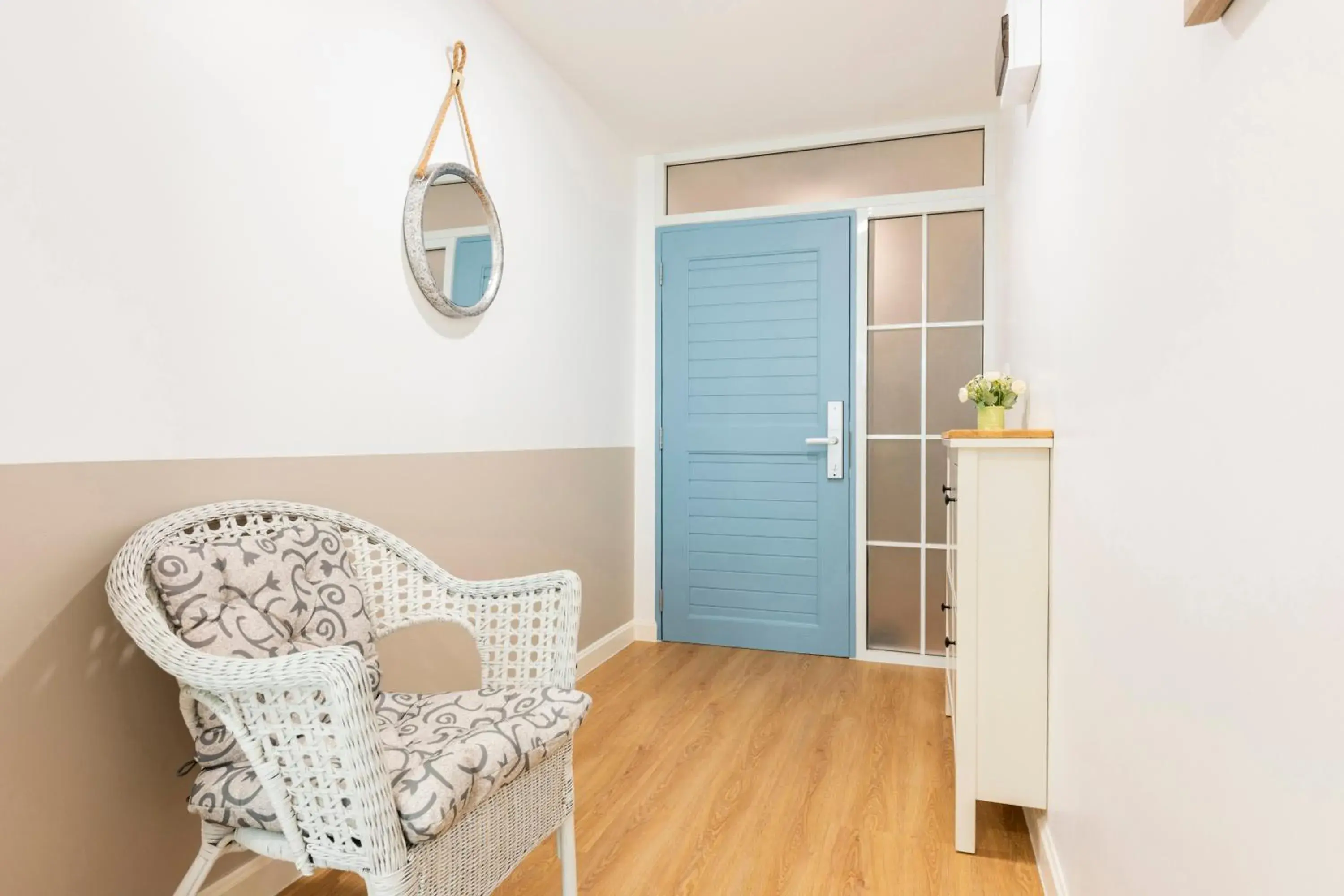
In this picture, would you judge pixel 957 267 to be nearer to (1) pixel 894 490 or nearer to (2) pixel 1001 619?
(1) pixel 894 490

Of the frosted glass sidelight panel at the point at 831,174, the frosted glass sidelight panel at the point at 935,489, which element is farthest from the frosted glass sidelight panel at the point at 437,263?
the frosted glass sidelight panel at the point at 935,489

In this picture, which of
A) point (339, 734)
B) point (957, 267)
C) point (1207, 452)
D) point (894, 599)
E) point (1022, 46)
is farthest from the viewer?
point (894, 599)

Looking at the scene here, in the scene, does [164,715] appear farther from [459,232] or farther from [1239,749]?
[1239,749]

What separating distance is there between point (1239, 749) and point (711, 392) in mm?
3036

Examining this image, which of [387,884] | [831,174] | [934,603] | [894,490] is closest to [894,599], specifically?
[934,603]

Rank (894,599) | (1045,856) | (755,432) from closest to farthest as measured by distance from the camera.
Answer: (1045,856) < (894,599) < (755,432)

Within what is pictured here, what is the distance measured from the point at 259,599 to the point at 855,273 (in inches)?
111

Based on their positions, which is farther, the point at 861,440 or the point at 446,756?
the point at 861,440

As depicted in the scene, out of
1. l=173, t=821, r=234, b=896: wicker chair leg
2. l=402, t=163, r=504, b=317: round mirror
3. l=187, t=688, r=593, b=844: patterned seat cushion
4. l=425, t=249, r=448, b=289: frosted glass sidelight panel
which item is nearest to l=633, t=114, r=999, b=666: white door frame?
l=402, t=163, r=504, b=317: round mirror

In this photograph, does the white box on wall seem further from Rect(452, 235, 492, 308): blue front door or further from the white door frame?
Rect(452, 235, 492, 308): blue front door

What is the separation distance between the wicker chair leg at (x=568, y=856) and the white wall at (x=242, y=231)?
3.38 ft

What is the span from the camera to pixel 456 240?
7.53 feet

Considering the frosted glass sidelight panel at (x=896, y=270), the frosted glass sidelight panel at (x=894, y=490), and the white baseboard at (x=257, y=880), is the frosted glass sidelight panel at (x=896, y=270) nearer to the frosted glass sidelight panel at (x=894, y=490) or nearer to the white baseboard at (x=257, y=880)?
the frosted glass sidelight panel at (x=894, y=490)

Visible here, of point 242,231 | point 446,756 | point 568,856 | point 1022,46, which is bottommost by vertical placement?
point 568,856
